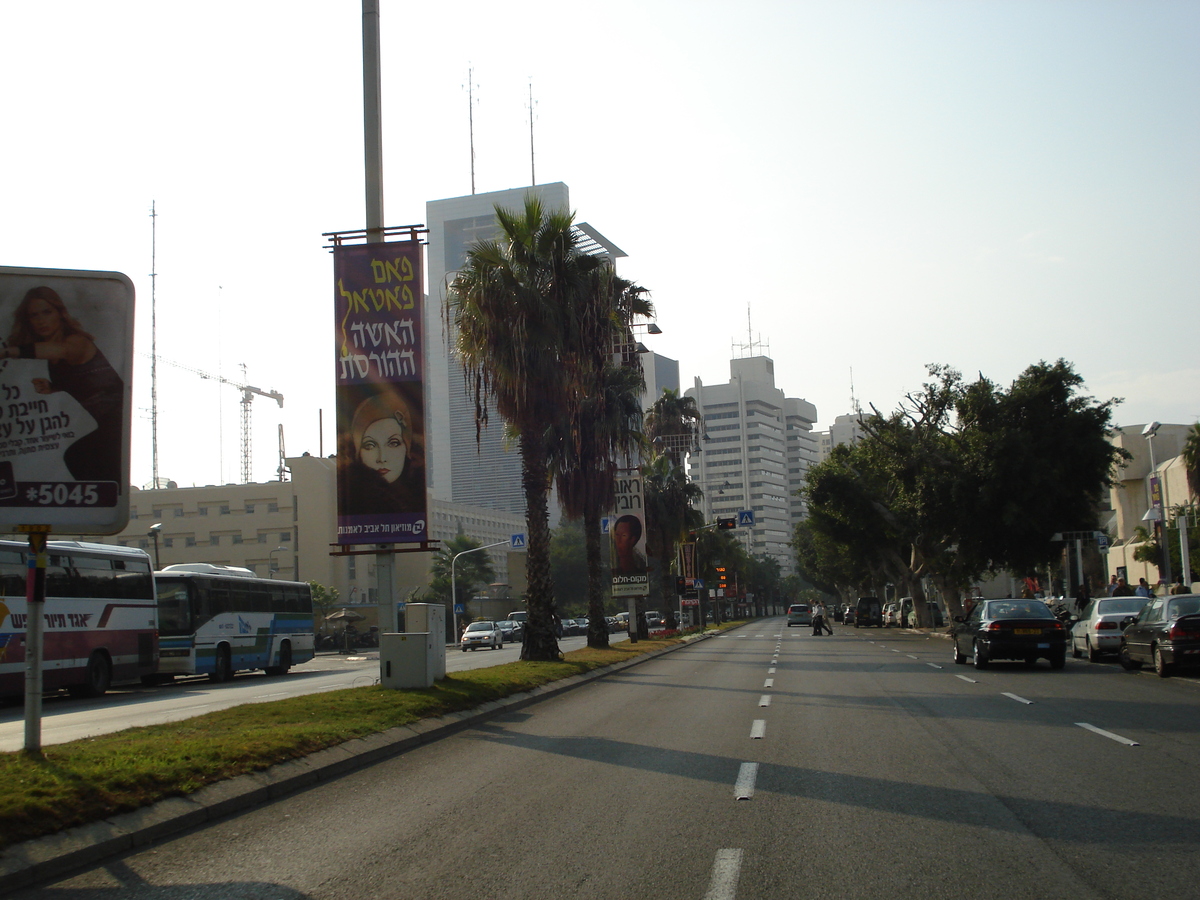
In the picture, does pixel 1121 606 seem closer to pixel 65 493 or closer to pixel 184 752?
pixel 184 752

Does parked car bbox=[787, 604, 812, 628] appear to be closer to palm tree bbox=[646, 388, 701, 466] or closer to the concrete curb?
palm tree bbox=[646, 388, 701, 466]

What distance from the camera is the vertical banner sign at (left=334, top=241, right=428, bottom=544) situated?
17625 millimetres

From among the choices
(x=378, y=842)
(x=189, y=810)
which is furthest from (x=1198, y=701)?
(x=189, y=810)

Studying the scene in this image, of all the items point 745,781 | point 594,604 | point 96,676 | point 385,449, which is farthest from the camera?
point 594,604

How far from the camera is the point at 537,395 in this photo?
24.7 m

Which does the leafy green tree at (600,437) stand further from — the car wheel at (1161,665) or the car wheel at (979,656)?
the car wheel at (1161,665)

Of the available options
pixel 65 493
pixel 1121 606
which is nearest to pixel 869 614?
pixel 1121 606

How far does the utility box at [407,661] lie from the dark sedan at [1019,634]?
472 inches

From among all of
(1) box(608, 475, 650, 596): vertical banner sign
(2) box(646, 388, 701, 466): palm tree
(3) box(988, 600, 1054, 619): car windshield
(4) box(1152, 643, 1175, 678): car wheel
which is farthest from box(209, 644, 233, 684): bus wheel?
(2) box(646, 388, 701, 466): palm tree

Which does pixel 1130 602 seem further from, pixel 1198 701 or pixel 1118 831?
pixel 1118 831

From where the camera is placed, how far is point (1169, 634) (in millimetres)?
18359

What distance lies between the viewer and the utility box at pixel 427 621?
55.2 feet

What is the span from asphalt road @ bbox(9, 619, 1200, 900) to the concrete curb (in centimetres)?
18

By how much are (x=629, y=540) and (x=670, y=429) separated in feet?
57.8
